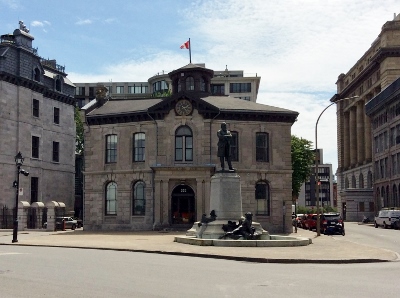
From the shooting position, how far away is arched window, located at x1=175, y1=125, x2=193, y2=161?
41994mm

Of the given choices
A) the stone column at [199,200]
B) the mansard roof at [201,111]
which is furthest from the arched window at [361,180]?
the stone column at [199,200]

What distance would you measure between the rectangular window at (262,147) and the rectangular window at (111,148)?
11.1 m

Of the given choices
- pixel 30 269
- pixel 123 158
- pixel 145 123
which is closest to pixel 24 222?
pixel 123 158

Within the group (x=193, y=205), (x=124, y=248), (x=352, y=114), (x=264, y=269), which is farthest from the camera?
(x=352, y=114)

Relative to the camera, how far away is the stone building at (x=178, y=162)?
41.2 meters

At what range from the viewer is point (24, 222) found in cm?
4372

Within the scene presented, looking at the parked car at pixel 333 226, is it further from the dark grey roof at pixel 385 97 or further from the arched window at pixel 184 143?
the dark grey roof at pixel 385 97

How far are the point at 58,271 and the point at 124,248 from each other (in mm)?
8742

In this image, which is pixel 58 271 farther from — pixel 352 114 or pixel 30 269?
pixel 352 114

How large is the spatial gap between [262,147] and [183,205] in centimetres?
748

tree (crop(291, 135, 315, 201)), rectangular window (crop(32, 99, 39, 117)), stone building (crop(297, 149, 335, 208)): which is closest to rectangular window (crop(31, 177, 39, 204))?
rectangular window (crop(32, 99, 39, 117))

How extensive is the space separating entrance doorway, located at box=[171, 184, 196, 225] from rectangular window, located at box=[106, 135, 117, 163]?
5.70 m

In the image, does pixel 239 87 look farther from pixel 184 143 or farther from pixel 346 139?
pixel 184 143

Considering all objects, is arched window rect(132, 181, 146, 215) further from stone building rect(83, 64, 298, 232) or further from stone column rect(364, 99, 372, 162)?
stone column rect(364, 99, 372, 162)
